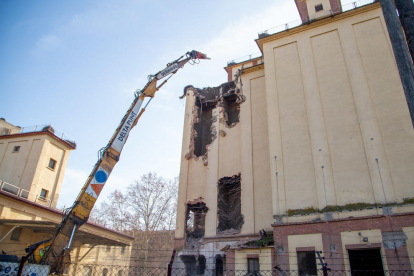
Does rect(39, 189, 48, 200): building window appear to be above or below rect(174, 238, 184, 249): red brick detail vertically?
above

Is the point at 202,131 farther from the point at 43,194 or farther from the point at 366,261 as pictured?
the point at 43,194

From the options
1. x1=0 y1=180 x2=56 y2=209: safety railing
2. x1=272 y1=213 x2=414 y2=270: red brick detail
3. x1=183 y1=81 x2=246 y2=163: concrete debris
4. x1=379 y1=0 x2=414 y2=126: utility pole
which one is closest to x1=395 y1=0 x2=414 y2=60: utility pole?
x1=379 y1=0 x2=414 y2=126: utility pole

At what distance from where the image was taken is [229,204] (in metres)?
22.5

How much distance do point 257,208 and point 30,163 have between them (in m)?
21.7

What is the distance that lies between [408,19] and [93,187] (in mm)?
12693

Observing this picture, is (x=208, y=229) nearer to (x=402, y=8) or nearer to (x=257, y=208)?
(x=257, y=208)

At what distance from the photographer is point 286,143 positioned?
1805 cm

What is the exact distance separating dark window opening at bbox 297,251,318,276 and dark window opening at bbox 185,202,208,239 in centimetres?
845

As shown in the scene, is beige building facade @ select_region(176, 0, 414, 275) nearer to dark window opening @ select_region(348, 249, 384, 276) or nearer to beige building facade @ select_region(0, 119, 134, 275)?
dark window opening @ select_region(348, 249, 384, 276)

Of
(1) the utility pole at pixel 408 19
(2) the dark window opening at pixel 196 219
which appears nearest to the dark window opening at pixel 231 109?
(2) the dark window opening at pixel 196 219

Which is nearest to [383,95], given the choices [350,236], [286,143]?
[286,143]

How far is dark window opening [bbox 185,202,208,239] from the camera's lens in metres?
22.3

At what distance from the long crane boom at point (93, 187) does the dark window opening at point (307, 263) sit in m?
10.1

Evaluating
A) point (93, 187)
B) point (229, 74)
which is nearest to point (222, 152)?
point (229, 74)
